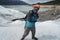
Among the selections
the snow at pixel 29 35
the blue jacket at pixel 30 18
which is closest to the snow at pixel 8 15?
the snow at pixel 29 35

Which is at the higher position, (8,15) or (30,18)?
(30,18)

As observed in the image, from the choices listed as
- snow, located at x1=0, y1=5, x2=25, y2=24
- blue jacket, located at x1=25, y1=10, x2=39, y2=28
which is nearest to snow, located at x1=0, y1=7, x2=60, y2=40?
snow, located at x1=0, y1=5, x2=25, y2=24

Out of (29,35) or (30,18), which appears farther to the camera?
(29,35)

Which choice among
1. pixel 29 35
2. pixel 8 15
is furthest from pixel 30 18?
pixel 8 15

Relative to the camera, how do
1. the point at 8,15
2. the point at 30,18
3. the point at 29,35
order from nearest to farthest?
the point at 30,18 < the point at 29,35 < the point at 8,15

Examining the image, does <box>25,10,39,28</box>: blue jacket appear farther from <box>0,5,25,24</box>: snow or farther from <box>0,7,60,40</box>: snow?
<box>0,5,25,24</box>: snow

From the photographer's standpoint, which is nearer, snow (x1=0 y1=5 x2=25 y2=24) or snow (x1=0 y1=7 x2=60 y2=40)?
snow (x1=0 y1=7 x2=60 y2=40)

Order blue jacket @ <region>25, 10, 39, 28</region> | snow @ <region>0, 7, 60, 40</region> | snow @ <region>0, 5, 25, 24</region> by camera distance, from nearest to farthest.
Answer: blue jacket @ <region>25, 10, 39, 28</region> < snow @ <region>0, 7, 60, 40</region> < snow @ <region>0, 5, 25, 24</region>

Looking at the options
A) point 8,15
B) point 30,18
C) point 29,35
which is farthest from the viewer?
point 8,15

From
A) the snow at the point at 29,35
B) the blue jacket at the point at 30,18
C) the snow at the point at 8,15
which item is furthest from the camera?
the snow at the point at 8,15

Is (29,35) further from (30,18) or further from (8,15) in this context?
(8,15)

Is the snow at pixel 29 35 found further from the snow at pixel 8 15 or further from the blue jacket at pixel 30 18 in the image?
the blue jacket at pixel 30 18

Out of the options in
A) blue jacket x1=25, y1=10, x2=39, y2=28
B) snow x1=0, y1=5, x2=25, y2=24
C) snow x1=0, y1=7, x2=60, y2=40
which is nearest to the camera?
blue jacket x1=25, y1=10, x2=39, y2=28

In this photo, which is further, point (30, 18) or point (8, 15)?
point (8, 15)
